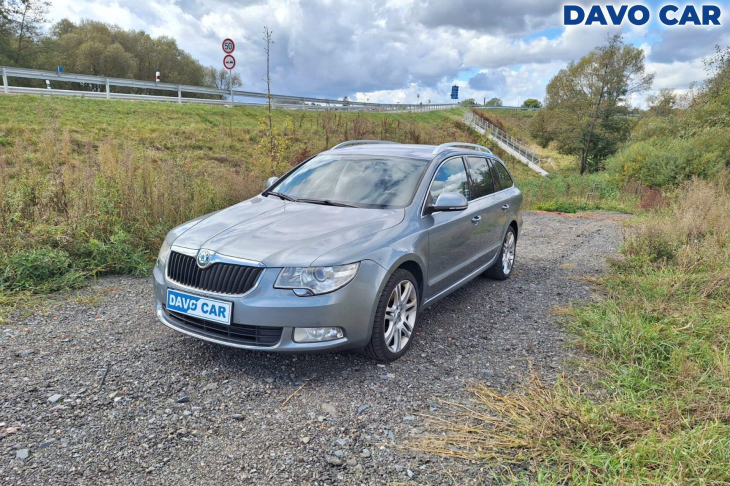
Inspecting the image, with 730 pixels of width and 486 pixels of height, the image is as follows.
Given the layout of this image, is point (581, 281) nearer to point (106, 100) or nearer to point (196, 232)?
point (196, 232)

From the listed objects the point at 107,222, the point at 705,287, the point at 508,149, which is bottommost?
the point at 705,287

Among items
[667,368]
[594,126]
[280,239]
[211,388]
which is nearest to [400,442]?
[211,388]

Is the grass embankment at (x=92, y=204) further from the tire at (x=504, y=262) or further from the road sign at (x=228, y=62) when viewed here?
the road sign at (x=228, y=62)

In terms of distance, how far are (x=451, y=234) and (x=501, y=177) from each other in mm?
2083

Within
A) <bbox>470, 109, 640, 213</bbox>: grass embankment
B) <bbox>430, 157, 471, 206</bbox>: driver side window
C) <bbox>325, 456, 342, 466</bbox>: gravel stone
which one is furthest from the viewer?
<bbox>470, 109, 640, 213</bbox>: grass embankment

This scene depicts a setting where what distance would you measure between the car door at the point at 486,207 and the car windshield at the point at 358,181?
1.01 meters

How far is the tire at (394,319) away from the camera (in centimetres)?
350

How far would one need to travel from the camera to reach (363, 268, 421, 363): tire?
3496 millimetres

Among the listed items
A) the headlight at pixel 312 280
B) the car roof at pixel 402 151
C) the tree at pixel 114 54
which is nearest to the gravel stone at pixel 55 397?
the headlight at pixel 312 280

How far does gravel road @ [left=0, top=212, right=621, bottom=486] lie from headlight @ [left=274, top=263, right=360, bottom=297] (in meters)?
0.74

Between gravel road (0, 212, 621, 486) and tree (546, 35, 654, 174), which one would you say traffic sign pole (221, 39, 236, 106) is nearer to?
gravel road (0, 212, 621, 486)

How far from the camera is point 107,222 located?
607cm

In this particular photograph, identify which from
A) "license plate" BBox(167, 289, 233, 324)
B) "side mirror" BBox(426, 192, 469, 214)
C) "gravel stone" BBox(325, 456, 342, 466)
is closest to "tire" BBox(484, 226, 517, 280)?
"side mirror" BBox(426, 192, 469, 214)

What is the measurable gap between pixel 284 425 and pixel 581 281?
4754 millimetres
